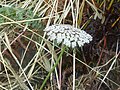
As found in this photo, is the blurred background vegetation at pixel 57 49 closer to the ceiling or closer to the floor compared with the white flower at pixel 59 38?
closer to the floor

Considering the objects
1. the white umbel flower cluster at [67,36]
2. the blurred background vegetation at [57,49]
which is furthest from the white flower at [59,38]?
the blurred background vegetation at [57,49]

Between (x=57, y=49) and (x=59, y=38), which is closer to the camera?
(x=59, y=38)

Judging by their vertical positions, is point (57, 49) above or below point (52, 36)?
below

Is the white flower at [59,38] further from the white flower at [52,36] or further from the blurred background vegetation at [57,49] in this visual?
the blurred background vegetation at [57,49]

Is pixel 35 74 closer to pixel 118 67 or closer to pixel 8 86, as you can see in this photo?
pixel 8 86

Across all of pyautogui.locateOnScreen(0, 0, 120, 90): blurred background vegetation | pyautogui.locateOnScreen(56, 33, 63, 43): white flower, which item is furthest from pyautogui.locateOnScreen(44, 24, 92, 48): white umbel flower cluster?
pyautogui.locateOnScreen(0, 0, 120, 90): blurred background vegetation

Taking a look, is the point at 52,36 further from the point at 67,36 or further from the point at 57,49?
the point at 57,49

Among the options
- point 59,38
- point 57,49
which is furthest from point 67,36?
point 57,49

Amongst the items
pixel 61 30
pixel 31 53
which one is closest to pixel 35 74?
pixel 31 53

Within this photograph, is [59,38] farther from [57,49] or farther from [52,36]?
[57,49]

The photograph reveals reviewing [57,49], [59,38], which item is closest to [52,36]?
[59,38]

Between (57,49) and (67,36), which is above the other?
(67,36)
